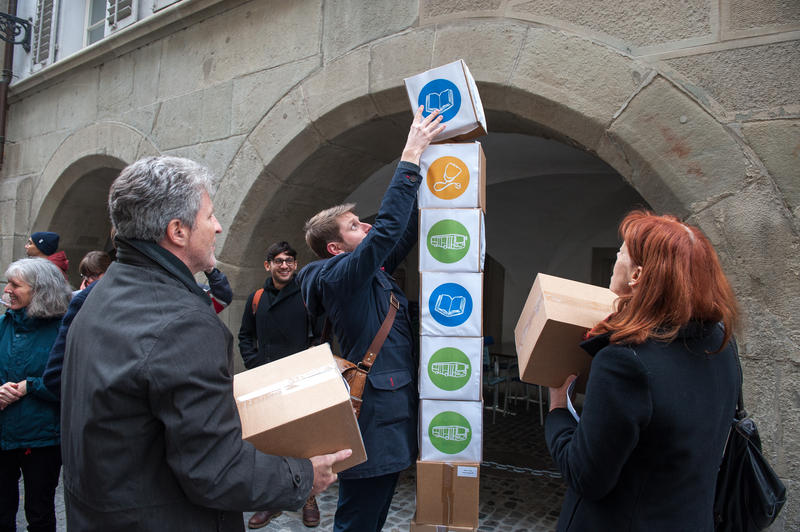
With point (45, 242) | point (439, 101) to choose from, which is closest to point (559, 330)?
point (439, 101)

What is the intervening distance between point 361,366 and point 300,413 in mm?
804

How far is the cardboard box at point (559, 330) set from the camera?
153 centimetres

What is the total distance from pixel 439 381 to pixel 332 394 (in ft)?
3.36

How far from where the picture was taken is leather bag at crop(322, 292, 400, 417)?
209 cm

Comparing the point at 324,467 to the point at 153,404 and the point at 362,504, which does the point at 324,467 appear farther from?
the point at 362,504

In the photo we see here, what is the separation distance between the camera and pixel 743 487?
1470mm

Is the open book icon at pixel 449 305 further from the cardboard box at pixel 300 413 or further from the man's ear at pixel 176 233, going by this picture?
the man's ear at pixel 176 233

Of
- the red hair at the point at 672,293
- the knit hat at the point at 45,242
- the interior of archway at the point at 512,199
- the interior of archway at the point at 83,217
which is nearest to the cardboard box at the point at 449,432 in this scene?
the red hair at the point at 672,293

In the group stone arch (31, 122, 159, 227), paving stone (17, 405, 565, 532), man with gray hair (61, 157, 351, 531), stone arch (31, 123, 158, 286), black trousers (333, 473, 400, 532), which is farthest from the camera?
stone arch (31, 123, 158, 286)

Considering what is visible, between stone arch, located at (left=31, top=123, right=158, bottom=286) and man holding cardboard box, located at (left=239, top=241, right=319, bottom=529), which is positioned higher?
stone arch, located at (left=31, top=123, right=158, bottom=286)

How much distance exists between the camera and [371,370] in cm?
219

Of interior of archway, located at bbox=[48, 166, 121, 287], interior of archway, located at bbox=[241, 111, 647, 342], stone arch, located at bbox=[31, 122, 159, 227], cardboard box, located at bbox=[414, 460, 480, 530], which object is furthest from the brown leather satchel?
interior of archway, located at bbox=[48, 166, 121, 287]

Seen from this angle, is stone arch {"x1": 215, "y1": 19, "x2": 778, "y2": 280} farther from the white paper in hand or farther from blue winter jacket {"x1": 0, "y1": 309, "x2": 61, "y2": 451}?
blue winter jacket {"x1": 0, "y1": 309, "x2": 61, "y2": 451}

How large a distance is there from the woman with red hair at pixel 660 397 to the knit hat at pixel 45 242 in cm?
407
